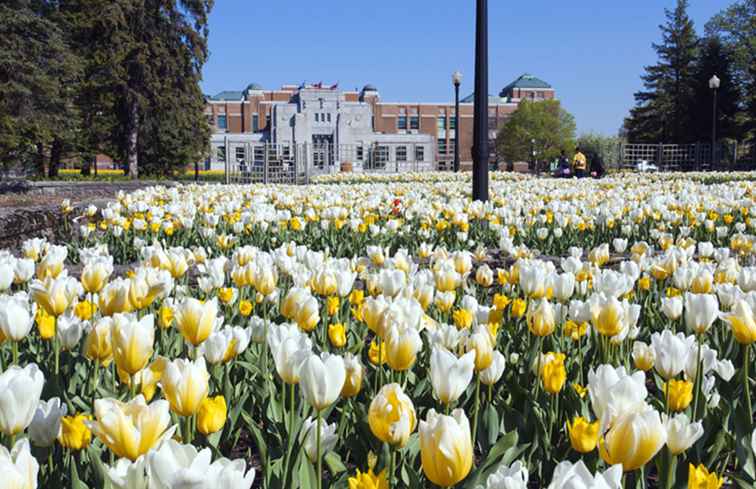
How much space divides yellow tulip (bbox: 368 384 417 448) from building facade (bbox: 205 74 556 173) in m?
64.1

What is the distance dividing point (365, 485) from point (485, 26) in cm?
848

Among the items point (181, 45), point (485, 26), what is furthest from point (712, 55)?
point (485, 26)

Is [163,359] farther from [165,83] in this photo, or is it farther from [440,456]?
[165,83]

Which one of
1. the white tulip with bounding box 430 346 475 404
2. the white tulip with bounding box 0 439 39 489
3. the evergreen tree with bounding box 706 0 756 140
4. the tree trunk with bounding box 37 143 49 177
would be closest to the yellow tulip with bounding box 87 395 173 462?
the white tulip with bounding box 0 439 39 489

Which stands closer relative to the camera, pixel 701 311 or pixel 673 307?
pixel 701 311

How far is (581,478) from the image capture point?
977 millimetres

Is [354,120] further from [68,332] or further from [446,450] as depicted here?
[446,450]

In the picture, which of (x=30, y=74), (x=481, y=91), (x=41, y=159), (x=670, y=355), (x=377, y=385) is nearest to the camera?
(x=670, y=355)

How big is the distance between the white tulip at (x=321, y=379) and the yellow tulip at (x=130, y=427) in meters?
0.31

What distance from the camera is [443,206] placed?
701 centimetres

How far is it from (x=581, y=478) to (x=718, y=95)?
5683 centimetres

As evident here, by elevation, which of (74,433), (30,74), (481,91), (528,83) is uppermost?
(528,83)

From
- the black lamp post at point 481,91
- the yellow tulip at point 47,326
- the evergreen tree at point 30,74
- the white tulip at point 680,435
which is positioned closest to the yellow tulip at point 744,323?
the white tulip at point 680,435

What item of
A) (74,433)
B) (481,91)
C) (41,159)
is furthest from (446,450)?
(41,159)
